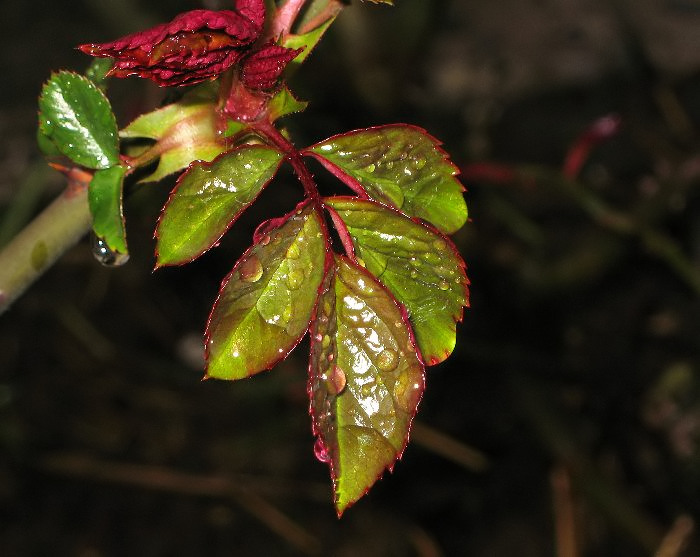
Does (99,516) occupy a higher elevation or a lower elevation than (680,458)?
higher

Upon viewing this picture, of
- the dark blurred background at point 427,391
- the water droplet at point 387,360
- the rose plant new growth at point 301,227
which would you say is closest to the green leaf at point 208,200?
the rose plant new growth at point 301,227

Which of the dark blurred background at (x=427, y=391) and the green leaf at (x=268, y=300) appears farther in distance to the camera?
the dark blurred background at (x=427, y=391)

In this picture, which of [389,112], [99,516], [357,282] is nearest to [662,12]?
[389,112]

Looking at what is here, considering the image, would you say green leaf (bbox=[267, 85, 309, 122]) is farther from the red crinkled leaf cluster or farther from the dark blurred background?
the dark blurred background

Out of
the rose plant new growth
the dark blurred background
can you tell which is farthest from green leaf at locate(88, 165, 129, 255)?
the dark blurred background

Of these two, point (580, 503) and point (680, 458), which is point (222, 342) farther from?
point (680, 458)

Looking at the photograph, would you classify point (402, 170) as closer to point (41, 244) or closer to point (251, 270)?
point (251, 270)

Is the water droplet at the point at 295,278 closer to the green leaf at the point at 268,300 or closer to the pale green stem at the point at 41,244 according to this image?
the green leaf at the point at 268,300
